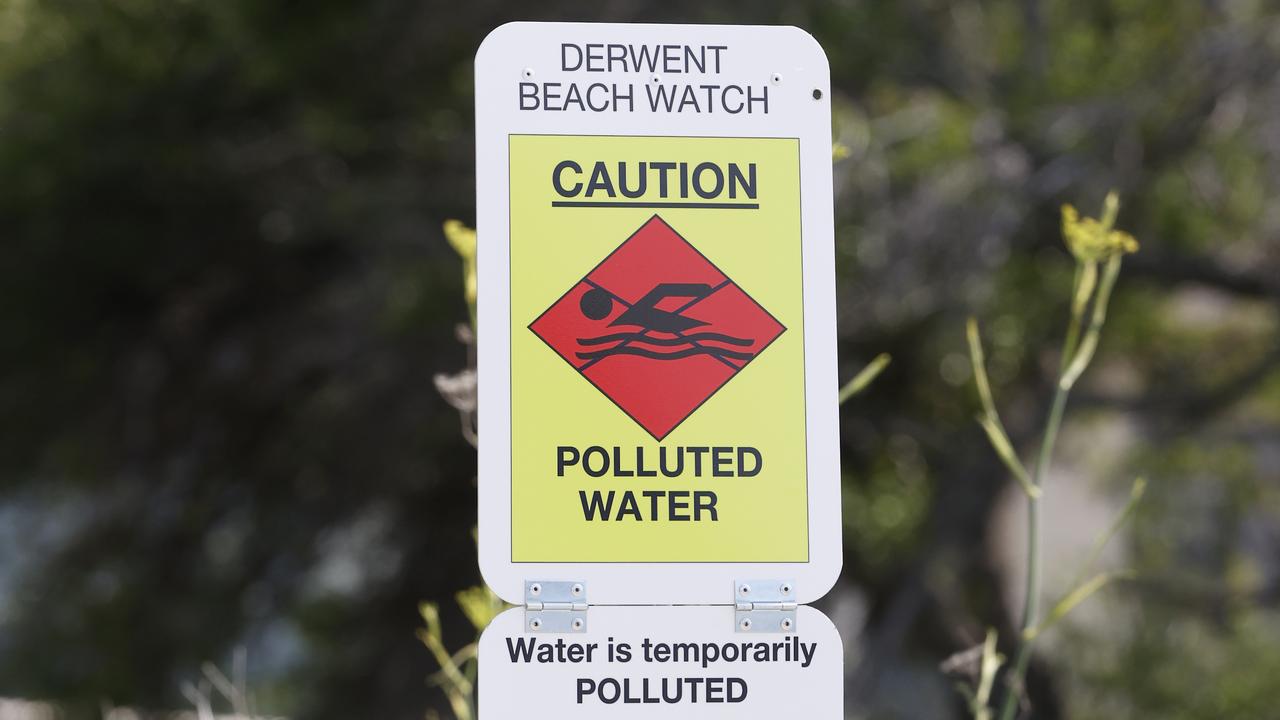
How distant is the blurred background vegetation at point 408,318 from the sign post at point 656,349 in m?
2.54

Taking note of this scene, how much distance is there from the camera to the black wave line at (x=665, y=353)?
1.53m

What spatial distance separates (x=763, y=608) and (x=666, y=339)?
32 cm

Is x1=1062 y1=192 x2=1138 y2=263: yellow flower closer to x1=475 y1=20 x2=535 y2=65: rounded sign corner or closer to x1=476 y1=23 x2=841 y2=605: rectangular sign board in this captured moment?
x1=476 y1=23 x2=841 y2=605: rectangular sign board

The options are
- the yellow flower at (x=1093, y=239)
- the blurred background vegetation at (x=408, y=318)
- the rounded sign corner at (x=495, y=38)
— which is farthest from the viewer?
the blurred background vegetation at (x=408, y=318)

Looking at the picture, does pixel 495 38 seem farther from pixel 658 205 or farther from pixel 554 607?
pixel 554 607

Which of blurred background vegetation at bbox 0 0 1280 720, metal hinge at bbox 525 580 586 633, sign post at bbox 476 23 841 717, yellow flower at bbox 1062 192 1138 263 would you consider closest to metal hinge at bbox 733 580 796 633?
sign post at bbox 476 23 841 717

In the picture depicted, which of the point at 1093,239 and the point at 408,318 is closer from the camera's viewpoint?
the point at 1093,239

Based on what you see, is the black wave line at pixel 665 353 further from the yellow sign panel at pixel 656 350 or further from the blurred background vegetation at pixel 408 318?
the blurred background vegetation at pixel 408 318

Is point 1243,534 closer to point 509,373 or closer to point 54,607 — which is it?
point 54,607

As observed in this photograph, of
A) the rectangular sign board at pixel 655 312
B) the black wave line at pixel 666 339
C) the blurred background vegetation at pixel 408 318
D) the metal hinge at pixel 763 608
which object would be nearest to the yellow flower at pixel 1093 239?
the rectangular sign board at pixel 655 312

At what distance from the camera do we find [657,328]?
1.54 m

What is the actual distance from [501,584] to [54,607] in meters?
4.18

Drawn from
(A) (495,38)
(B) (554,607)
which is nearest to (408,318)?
(A) (495,38)

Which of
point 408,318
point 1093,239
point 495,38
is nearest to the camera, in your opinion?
point 495,38
